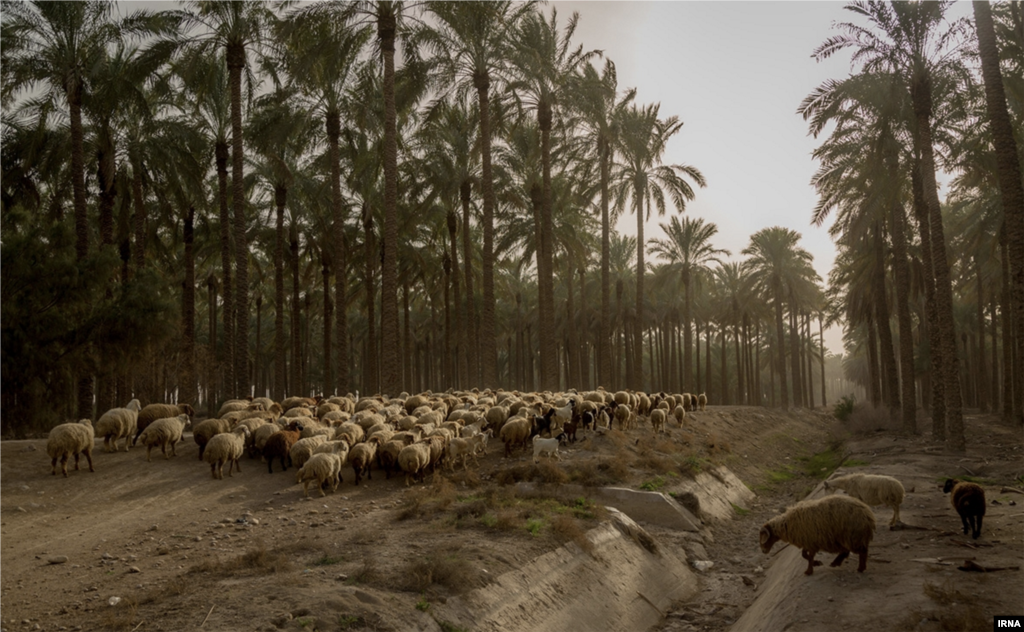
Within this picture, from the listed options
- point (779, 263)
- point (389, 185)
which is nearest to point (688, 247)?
point (779, 263)

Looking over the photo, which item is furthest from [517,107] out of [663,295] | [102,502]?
[663,295]

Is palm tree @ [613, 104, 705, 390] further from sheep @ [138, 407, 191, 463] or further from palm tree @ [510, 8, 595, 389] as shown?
sheep @ [138, 407, 191, 463]

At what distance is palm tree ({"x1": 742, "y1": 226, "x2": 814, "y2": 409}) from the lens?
179ft

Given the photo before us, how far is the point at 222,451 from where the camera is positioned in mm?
14977

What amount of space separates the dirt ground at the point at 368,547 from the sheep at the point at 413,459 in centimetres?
41

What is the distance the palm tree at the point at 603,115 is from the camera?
31.7 m

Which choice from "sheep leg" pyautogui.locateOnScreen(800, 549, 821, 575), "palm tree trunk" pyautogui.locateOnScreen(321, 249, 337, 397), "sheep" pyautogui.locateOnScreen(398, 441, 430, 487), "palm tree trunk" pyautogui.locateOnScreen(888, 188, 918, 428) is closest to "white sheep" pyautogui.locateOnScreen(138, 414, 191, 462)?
"sheep" pyautogui.locateOnScreen(398, 441, 430, 487)

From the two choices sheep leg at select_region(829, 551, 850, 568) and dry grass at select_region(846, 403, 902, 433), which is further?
dry grass at select_region(846, 403, 902, 433)

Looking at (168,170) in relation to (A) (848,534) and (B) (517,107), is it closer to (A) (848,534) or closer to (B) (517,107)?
(B) (517,107)

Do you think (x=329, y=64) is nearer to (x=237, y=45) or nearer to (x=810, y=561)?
(x=237, y=45)

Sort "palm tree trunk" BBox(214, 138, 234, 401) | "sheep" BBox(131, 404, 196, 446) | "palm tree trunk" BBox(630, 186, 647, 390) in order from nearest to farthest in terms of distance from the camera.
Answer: "sheep" BBox(131, 404, 196, 446)
"palm tree trunk" BBox(214, 138, 234, 401)
"palm tree trunk" BBox(630, 186, 647, 390)

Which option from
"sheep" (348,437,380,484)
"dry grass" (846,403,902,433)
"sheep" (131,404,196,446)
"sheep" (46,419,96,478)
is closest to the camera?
"sheep" (46,419,96,478)

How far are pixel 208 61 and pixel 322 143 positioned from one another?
7.56m

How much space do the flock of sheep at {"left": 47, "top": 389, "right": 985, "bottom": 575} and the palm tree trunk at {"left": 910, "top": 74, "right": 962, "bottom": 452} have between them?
8.83m
